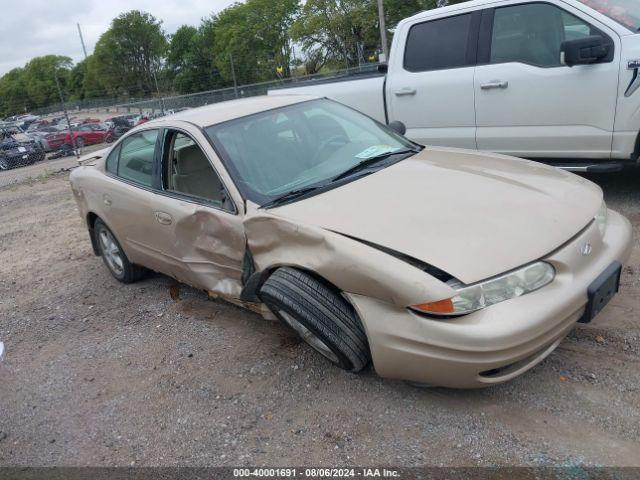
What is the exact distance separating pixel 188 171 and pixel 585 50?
3285 mm

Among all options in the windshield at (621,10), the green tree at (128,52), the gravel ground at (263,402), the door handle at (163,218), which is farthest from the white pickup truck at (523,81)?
the green tree at (128,52)

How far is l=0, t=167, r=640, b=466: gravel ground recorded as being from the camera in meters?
2.53

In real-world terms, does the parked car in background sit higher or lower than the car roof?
lower

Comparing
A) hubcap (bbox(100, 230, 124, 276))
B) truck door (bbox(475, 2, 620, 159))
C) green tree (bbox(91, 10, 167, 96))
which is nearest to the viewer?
truck door (bbox(475, 2, 620, 159))

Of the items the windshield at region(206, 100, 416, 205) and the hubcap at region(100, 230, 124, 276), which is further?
the hubcap at region(100, 230, 124, 276)

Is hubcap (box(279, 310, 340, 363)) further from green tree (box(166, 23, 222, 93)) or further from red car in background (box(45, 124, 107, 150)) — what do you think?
green tree (box(166, 23, 222, 93))

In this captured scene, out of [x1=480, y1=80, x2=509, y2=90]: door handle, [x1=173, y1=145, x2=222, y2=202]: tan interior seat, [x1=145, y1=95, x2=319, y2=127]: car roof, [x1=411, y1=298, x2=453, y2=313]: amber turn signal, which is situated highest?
[x1=145, y1=95, x2=319, y2=127]: car roof

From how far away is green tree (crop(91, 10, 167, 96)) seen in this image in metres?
90.1

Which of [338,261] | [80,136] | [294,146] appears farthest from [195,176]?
[80,136]

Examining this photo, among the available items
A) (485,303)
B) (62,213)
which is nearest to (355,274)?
(485,303)

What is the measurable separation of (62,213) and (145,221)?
5433 millimetres

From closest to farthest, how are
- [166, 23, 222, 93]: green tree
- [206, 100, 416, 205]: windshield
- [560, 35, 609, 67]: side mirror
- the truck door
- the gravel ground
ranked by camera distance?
the gravel ground → [206, 100, 416, 205]: windshield → [560, 35, 609, 67]: side mirror → the truck door → [166, 23, 222, 93]: green tree

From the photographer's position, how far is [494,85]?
5.13 metres

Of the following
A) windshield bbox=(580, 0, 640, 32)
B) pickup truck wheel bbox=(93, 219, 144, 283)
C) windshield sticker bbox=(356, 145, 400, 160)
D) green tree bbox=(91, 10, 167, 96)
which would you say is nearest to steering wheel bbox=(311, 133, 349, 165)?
windshield sticker bbox=(356, 145, 400, 160)
